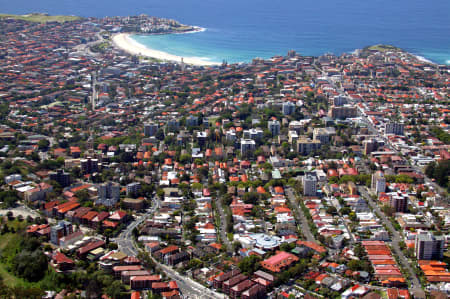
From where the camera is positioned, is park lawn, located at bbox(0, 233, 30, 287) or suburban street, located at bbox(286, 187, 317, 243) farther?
suburban street, located at bbox(286, 187, 317, 243)

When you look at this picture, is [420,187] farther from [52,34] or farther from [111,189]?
[52,34]

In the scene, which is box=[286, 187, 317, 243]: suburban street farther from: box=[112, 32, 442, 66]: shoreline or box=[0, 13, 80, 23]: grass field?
box=[0, 13, 80, 23]: grass field

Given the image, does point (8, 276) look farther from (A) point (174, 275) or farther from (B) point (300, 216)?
(B) point (300, 216)

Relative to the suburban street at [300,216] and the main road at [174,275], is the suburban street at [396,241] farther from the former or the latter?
the main road at [174,275]

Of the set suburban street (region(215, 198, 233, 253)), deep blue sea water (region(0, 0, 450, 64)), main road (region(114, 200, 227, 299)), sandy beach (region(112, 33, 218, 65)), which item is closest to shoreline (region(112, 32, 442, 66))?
sandy beach (region(112, 33, 218, 65))

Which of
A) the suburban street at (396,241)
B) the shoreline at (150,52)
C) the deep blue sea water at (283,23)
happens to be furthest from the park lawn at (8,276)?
the deep blue sea water at (283,23)

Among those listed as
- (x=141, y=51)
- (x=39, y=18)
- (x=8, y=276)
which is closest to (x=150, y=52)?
(x=141, y=51)
